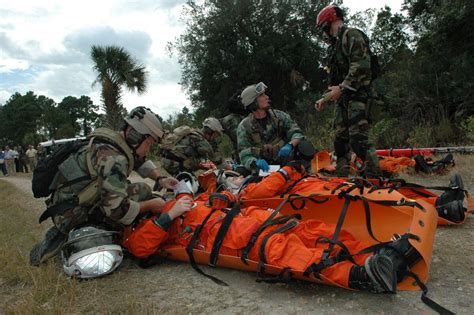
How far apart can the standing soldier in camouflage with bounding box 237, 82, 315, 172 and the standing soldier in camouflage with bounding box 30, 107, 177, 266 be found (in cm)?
175

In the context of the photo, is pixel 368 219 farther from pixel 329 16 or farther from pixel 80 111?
pixel 80 111

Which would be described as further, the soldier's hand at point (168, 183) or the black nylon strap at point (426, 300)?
the soldier's hand at point (168, 183)

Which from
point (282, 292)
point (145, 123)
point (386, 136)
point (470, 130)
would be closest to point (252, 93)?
point (145, 123)

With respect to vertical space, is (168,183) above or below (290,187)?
above

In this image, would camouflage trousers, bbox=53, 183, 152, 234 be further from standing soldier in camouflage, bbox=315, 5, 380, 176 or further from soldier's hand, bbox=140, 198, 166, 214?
standing soldier in camouflage, bbox=315, 5, 380, 176

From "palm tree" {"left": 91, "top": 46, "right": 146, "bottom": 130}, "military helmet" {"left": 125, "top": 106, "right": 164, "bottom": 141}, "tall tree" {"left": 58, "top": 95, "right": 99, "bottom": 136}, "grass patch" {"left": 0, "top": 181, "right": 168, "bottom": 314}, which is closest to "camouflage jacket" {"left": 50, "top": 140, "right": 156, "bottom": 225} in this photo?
"military helmet" {"left": 125, "top": 106, "right": 164, "bottom": 141}

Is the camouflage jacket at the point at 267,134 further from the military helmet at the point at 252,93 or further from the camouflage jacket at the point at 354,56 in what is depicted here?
the camouflage jacket at the point at 354,56

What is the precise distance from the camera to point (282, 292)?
2400mm

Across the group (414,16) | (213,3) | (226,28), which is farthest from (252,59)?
(414,16)

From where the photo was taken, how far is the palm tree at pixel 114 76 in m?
17.0

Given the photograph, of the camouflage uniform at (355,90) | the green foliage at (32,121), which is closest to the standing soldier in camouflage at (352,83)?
the camouflage uniform at (355,90)

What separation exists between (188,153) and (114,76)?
13.1 metres

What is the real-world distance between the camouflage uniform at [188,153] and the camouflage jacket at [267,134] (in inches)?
27.3

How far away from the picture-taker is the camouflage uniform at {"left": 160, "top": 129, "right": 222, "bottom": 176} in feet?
18.3
